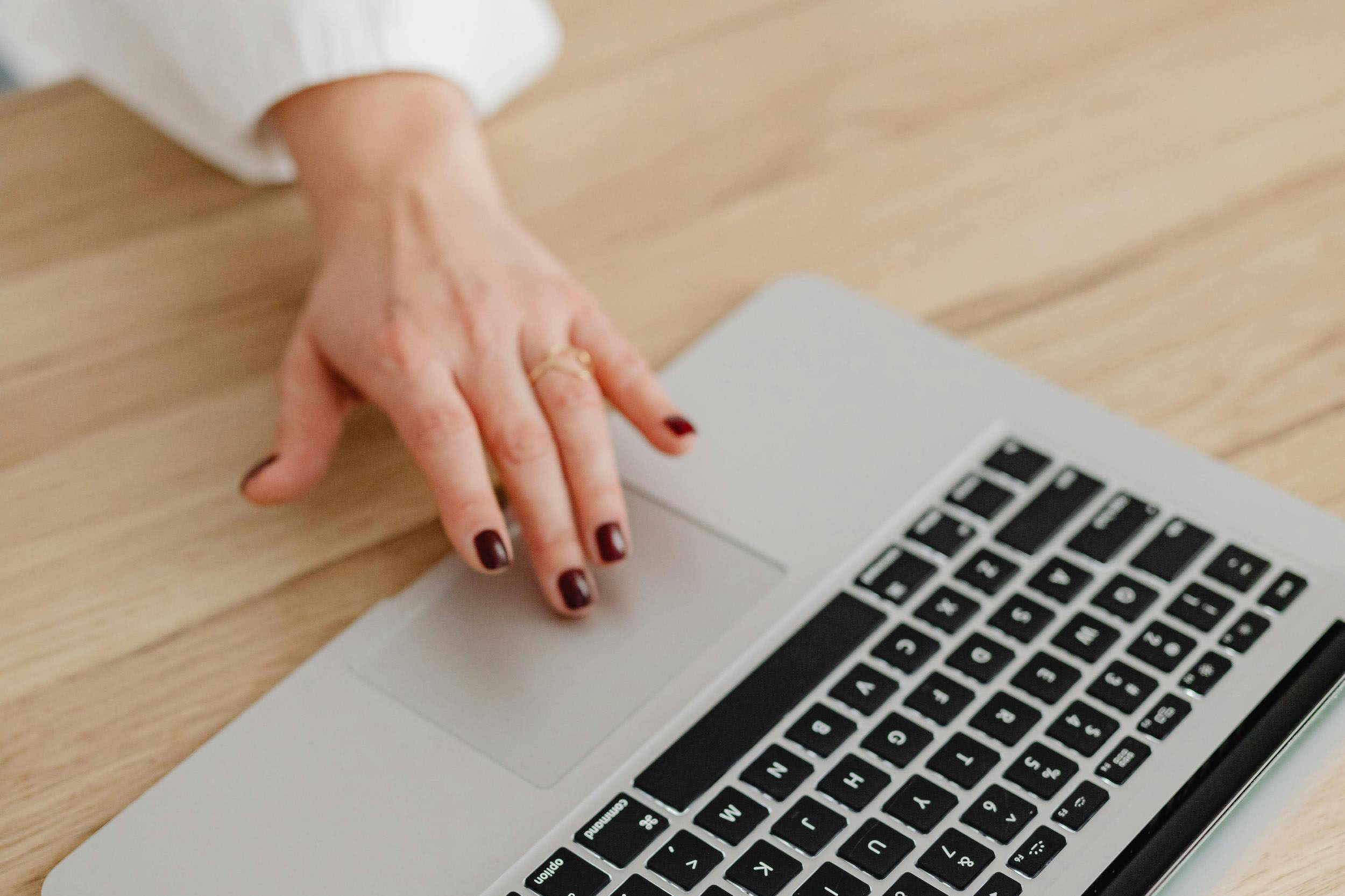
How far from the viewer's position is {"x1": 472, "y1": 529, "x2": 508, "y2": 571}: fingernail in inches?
21.5

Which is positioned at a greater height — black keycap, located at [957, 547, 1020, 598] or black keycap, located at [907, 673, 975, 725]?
black keycap, located at [957, 547, 1020, 598]

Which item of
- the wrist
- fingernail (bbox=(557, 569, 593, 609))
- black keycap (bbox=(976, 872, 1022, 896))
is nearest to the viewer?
black keycap (bbox=(976, 872, 1022, 896))

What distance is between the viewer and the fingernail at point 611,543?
0.55 m

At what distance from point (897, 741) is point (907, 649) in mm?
41

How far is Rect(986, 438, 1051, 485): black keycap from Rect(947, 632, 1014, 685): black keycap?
89mm

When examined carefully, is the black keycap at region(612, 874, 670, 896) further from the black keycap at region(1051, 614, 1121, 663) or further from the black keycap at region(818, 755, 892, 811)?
the black keycap at region(1051, 614, 1121, 663)

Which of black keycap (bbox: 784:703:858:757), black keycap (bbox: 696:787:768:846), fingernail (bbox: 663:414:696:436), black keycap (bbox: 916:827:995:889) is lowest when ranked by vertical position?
black keycap (bbox: 696:787:768:846)

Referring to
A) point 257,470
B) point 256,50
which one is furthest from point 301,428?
point 256,50

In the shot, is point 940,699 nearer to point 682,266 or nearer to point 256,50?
point 682,266

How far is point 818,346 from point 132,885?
1.24ft

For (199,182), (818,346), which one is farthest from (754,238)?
(199,182)

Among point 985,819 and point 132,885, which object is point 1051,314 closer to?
point 985,819

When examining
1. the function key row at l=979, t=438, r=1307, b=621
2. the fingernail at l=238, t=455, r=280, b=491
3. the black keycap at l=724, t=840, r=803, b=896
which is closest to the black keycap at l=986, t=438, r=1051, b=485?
the function key row at l=979, t=438, r=1307, b=621

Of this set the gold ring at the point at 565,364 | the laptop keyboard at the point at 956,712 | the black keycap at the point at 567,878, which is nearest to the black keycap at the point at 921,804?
the laptop keyboard at the point at 956,712
